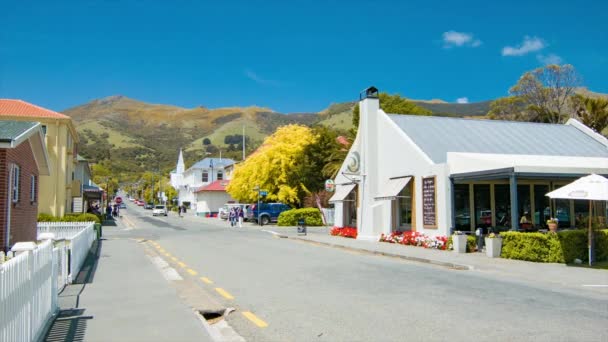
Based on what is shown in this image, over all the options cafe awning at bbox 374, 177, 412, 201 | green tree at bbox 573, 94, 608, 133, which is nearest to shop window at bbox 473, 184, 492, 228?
cafe awning at bbox 374, 177, 412, 201

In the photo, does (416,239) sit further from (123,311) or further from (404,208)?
(123,311)

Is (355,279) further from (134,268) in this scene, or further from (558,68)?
(558,68)

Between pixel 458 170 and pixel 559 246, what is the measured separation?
5085mm

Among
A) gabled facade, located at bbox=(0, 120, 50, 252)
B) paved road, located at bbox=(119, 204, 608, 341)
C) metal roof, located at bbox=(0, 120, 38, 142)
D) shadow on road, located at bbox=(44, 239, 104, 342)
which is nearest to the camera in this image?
Answer: shadow on road, located at bbox=(44, 239, 104, 342)

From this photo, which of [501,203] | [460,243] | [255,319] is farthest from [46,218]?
[255,319]

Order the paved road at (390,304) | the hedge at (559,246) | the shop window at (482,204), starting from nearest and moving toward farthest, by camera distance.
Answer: the paved road at (390,304), the hedge at (559,246), the shop window at (482,204)

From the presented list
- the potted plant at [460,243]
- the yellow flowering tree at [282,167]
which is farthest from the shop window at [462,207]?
the yellow flowering tree at [282,167]

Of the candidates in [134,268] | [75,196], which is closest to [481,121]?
[134,268]

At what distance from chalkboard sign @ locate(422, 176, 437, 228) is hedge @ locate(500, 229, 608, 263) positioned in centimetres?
482

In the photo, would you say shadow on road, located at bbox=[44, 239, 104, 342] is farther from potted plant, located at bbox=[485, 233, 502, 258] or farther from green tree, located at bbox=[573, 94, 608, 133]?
green tree, located at bbox=[573, 94, 608, 133]

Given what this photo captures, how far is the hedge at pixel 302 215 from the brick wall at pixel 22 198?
83.2 feet

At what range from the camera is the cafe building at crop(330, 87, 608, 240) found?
65.6ft

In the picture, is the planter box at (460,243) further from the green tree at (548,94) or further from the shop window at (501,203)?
the green tree at (548,94)

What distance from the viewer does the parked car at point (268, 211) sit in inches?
1823
